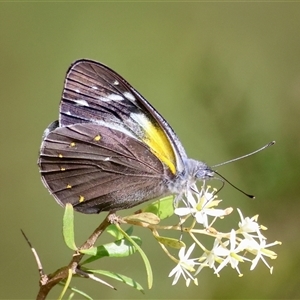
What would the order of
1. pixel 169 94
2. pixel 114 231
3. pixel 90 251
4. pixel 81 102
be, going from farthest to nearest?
pixel 169 94
pixel 81 102
pixel 114 231
pixel 90 251

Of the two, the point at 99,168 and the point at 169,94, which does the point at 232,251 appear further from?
the point at 169,94

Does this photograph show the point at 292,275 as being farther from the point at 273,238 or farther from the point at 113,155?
the point at 113,155

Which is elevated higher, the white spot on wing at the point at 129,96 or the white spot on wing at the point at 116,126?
the white spot on wing at the point at 129,96

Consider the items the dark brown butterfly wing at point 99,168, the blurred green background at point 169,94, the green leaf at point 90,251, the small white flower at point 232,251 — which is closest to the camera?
the green leaf at point 90,251

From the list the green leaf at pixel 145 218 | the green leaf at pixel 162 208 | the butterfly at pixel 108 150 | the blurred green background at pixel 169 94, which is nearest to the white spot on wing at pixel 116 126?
the butterfly at pixel 108 150

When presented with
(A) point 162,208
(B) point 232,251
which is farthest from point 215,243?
(A) point 162,208

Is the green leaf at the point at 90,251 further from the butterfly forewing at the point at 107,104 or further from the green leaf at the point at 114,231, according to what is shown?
the butterfly forewing at the point at 107,104

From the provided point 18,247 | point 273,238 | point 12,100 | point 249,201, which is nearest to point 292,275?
point 273,238

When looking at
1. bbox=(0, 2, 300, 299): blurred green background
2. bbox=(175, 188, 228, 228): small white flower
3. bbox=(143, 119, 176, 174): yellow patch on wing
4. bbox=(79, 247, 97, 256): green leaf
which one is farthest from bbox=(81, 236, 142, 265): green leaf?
bbox=(0, 2, 300, 299): blurred green background

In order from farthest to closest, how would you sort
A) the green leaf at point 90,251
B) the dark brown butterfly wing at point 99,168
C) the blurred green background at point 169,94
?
1. the blurred green background at point 169,94
2. the dark brown butterfly wing at point 99,168
3. the green leaf at point 90,251
